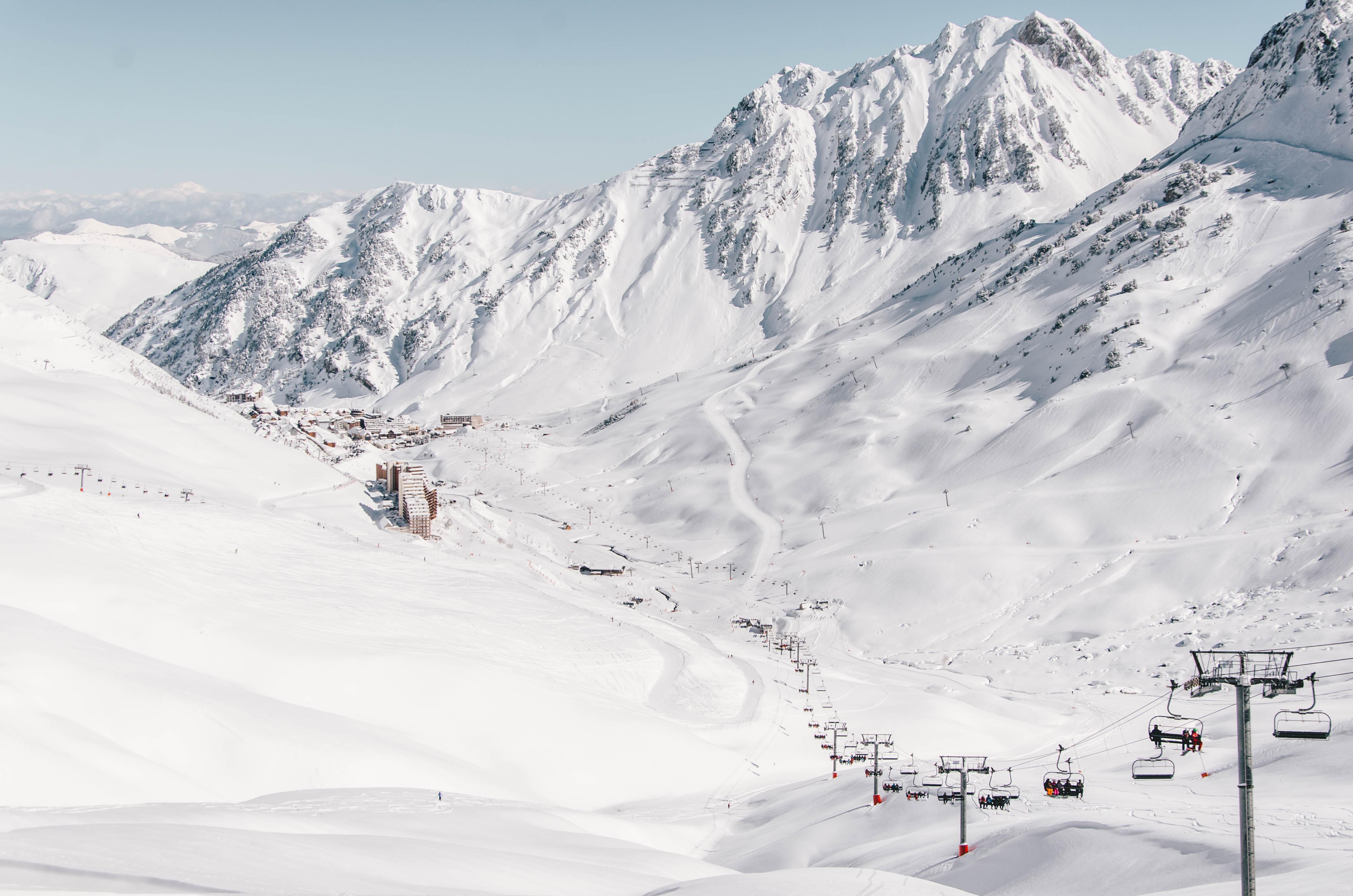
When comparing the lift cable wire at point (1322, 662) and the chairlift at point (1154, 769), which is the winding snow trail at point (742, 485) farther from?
the chairlift at point (1154, 769)

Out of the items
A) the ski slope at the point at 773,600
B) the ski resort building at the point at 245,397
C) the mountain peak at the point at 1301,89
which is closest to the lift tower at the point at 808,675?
the ski slope at the point at 773,600

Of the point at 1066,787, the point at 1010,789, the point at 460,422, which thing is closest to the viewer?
the point at 1066,787

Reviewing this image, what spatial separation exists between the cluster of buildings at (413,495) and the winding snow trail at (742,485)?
29.4 metres

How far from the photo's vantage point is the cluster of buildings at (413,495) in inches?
3100

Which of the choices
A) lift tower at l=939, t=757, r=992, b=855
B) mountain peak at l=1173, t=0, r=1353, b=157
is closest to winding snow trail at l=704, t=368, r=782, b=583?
lift tower at l=939, t=757, r=992, b=855

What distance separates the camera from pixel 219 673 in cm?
3172

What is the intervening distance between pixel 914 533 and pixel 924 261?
127585mm

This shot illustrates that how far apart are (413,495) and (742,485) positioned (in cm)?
3985

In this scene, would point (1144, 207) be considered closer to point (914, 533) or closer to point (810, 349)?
point (810, 349)

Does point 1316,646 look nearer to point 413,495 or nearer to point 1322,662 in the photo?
point 1322,662

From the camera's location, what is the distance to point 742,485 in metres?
107

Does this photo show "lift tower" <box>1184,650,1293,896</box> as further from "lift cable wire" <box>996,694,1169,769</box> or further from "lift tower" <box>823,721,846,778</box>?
"lift tower" <box>823,721,846,778</box>

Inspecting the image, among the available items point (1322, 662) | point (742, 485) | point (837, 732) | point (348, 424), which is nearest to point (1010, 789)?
point (837, 732)

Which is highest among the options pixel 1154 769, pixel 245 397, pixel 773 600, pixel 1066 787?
pixel 245 397
